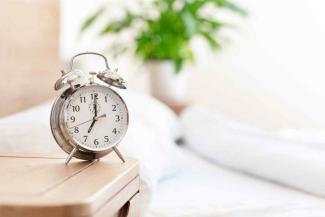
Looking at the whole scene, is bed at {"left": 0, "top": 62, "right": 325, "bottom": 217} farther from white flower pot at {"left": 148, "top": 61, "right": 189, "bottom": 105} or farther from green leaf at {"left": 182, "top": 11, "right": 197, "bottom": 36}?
white flower pot at {"left": 148, "top": 61, "right": 189, "bottom": 105}

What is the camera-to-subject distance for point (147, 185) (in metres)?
1.14

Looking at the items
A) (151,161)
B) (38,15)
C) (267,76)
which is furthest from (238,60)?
(151,161)

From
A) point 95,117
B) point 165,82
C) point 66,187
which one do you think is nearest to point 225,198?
point 95,117

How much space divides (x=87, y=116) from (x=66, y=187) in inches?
9.0

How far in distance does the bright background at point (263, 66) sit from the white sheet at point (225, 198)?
1.48 m

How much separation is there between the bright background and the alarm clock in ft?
6.08

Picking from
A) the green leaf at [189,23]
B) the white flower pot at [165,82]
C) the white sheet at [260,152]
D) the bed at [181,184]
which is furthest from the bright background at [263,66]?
the bed at [181,184]

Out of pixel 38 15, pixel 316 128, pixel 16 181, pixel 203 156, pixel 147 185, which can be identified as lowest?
pixel 316 128

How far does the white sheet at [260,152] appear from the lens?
1.41 meters

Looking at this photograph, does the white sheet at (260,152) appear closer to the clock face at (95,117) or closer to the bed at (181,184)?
the bed at (181,184)

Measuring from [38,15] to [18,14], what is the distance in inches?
8.3

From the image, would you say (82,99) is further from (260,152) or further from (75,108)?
(260,152)

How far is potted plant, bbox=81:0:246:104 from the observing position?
2.64 metres

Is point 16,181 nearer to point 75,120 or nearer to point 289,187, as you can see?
point 75,120
